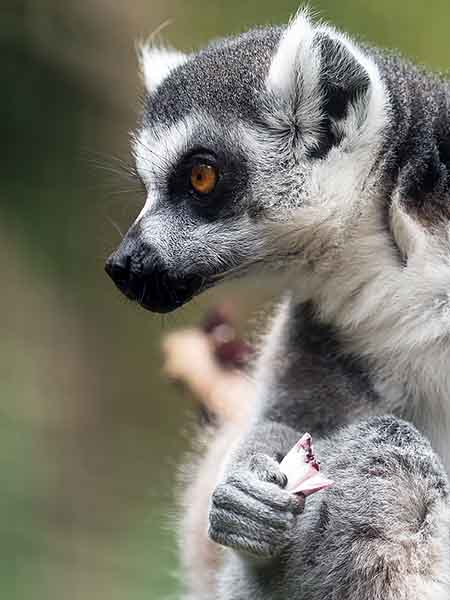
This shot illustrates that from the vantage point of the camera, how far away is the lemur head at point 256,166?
2.37 m

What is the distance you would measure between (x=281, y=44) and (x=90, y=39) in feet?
8.48

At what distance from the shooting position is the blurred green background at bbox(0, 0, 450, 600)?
4.41 metres

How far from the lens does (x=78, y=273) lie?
16.7 feet

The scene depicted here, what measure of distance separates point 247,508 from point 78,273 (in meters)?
3.13

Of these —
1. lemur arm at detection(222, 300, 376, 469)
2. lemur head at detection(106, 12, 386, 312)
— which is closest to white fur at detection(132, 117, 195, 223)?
lemur head at detection(106, 12, 386, 312)

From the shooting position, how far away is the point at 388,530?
2133 millimetres

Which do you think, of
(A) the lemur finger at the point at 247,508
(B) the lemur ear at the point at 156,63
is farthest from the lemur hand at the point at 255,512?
(B) the lemur ear at the point at 156,63

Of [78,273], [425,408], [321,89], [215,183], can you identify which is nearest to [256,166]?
[215,183]

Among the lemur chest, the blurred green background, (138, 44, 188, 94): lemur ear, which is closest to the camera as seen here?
the lemur chest

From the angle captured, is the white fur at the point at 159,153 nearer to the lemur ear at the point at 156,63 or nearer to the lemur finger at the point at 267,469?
the lemur ear at the point at 156,63

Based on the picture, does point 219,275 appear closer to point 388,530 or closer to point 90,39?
point 388,530

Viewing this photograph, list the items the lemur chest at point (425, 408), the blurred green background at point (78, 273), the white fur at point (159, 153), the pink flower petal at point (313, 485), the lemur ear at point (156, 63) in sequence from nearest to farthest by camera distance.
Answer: the pink flower petal at point (313, 485)
the lemur chest at point (425, 408)
the white fur at point (159, 153)
the lemur ear at point (156, 63)
the blurred green background at point (78, 273)

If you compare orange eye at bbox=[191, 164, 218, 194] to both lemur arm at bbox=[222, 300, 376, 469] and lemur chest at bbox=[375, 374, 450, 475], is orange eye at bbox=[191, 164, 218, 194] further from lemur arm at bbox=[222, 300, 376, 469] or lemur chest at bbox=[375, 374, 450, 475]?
lemur chest at bbox=[375, 374, 450, 475]

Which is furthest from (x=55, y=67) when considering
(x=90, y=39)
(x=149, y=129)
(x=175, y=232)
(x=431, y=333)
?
(x=431, y=333)
